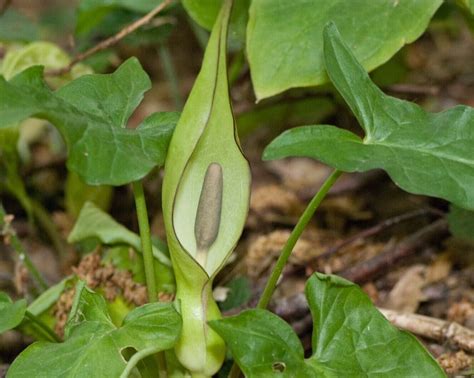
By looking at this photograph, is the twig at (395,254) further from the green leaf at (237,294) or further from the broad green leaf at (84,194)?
the broad green leaf at (84,194)

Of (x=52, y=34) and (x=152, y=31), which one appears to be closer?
(x=152, y=31)

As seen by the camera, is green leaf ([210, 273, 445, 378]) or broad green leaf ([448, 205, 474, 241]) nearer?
green leaf ([210, 273, 445, 378])

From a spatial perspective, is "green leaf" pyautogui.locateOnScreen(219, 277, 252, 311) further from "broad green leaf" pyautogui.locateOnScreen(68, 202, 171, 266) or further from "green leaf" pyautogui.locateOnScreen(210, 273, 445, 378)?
"green leaf" pyautogui.locateOnScreen(210, 273, 445, 378)

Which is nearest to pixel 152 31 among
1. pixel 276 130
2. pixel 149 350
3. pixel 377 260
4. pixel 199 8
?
pixel 199 8

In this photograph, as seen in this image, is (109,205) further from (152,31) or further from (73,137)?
(73,137)

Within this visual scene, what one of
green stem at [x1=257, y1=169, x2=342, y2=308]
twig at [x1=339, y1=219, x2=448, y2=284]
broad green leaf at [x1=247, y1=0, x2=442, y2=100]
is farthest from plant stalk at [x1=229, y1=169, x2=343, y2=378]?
twig at [x1=339, y1=219, x2=448, y2=284]
